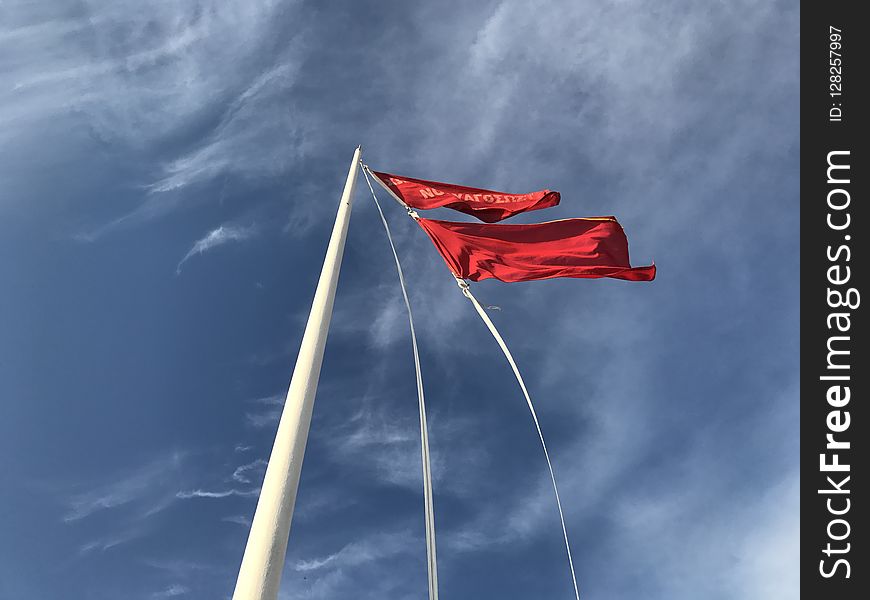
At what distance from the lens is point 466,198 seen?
53.5ft

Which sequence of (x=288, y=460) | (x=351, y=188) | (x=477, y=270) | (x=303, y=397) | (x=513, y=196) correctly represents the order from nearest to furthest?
1. (x=288, y=460)
2. (x=303, y=397)
3. (x=351, y=188)
4. (x=477, y=270)
5. (x=513, y=196)

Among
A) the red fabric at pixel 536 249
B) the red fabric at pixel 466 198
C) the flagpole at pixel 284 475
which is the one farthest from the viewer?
the red fabric at pixel 466 198

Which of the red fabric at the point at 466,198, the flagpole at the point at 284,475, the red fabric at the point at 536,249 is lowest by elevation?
the flagpole at the point at 284,475

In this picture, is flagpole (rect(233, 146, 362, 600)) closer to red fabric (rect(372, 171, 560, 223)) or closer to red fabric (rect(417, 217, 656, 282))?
red fabric (rect(417, 217, 656, 282))

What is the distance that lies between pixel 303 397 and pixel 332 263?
9.19ft

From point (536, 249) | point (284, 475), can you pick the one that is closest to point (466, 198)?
point (536, 249)

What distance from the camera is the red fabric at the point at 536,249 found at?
14.4 meters

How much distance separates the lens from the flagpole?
6082 millimetres

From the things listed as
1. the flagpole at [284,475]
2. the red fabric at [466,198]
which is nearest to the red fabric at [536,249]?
the red fabric at [466,198]

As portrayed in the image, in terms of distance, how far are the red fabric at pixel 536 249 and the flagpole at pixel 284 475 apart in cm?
558

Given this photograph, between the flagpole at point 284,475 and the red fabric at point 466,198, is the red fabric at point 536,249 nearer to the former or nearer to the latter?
the red fabric at point 466,198

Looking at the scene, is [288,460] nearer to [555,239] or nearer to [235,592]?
[235,592]

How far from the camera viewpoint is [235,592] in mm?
6078

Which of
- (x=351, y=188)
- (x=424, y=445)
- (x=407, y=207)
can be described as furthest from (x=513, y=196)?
(x=424, y=445)
